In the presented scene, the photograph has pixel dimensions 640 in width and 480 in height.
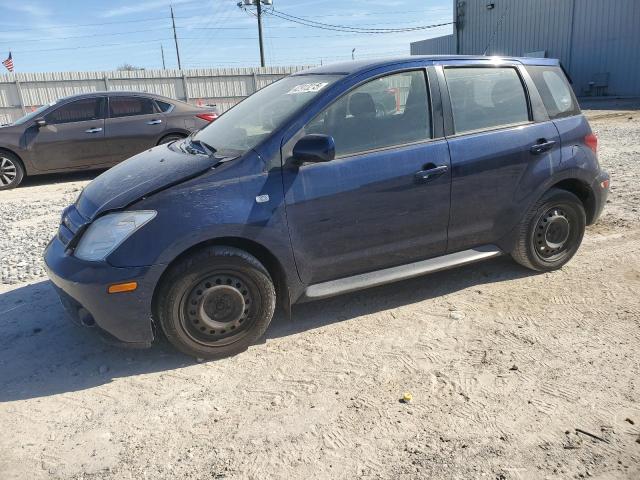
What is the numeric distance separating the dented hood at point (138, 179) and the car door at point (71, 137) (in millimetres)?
6318

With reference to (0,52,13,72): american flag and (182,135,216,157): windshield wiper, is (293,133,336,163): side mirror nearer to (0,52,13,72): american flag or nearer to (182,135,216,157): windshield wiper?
(182,135,216,157): windshield wiper

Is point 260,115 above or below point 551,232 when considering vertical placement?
above

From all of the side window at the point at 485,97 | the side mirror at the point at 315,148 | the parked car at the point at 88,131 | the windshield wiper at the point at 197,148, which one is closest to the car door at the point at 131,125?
the parked car at the point at 88,131

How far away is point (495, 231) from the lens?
13.9 feet

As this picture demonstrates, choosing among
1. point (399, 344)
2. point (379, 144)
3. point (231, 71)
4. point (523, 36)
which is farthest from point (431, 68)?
point (523, 36)

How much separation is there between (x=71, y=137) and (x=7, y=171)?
1.20 meters

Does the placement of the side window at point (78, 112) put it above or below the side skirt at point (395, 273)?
above

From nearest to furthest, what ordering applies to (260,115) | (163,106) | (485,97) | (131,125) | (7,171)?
1. (260,115)
2. (485,97)
3. (7,171)
4. (131,125)
5. (163,106)

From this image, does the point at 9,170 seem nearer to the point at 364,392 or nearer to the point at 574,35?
the point at 364,392

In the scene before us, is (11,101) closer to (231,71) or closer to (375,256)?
(231,71)

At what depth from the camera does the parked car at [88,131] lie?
9.13m

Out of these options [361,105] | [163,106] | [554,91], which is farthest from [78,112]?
[554,91]

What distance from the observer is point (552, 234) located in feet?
14.9

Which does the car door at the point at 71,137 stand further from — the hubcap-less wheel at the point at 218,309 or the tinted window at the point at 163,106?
the hubcap-less wheel at the point at 218,309
